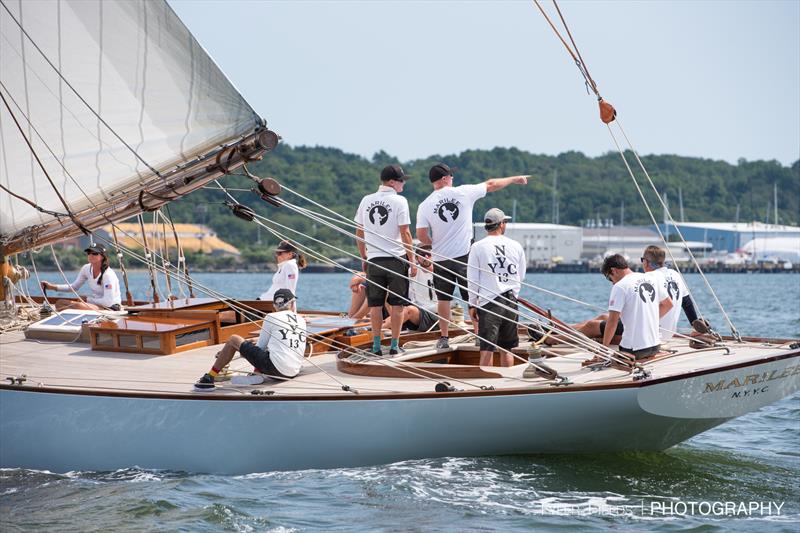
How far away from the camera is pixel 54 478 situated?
945 centimetres

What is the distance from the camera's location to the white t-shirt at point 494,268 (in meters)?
9.58

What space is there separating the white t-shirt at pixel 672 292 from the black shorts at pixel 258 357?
3.52 meters

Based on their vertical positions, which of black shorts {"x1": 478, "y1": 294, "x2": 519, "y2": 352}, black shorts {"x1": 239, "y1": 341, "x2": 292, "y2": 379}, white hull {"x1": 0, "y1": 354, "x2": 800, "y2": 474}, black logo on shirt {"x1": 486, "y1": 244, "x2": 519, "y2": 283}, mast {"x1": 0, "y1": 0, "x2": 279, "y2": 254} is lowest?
white hull {"x1": 0, "y1": 354, "x2": 800, "y2": 474}

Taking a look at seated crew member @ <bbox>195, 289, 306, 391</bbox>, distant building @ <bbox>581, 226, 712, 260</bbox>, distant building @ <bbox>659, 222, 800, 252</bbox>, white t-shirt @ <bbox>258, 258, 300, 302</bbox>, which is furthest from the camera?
distant building @ <bbox>659, 222, 800, 252</bbox>

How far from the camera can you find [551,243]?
11738cm

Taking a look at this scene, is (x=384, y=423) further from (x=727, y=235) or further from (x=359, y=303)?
(x=727, y=235)

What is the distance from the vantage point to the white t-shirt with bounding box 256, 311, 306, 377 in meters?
9.24

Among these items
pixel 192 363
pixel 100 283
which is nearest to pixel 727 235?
pixel 100 283

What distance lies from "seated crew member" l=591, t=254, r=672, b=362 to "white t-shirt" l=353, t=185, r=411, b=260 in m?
1.85

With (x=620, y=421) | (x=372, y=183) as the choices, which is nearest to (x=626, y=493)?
(x=620, y=421)

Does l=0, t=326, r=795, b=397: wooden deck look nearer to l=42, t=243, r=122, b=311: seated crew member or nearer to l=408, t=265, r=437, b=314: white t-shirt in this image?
l=408, t=265, r=437, b=314: white t-shirt

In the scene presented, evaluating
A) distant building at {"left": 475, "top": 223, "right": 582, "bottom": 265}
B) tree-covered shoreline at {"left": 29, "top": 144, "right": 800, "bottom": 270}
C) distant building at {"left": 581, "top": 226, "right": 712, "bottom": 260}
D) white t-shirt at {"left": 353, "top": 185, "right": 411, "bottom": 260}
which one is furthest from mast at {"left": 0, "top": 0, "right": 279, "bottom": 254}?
distant building at {"left": 581, "top": 226, "right": 712, "bottom": 260}

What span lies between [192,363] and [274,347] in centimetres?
128

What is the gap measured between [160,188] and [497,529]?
475 cm
